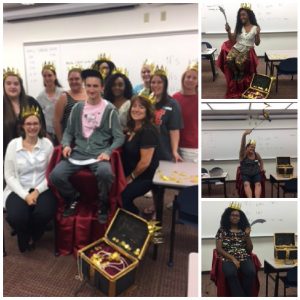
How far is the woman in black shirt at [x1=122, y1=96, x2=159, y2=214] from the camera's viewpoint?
5.89 ft

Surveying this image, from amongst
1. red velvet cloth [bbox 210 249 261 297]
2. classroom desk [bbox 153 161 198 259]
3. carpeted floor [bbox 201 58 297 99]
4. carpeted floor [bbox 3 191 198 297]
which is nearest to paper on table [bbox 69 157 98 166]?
classroom desk [bbox 153 161 198 259]

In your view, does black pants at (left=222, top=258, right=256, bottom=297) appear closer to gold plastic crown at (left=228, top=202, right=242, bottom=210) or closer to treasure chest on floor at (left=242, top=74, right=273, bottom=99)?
gold plastic crown at (left=228, top=202, right=242, bottom=210)

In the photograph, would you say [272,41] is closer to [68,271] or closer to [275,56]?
[275,56]

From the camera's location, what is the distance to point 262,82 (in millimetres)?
1549

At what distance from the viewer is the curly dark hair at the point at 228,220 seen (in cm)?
158

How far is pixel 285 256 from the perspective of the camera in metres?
1.57

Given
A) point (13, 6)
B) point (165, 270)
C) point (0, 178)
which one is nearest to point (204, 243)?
point (165, 270)

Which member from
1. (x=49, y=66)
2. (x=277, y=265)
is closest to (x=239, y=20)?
(x=49, y=66)

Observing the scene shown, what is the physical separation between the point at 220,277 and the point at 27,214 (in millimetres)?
1146

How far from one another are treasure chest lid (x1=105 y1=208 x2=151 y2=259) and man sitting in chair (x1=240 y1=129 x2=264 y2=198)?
1.95 ft

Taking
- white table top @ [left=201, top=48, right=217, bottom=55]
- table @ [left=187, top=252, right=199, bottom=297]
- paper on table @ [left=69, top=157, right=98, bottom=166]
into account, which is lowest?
table @ [left=187, top=252, right=199, bottom=297]

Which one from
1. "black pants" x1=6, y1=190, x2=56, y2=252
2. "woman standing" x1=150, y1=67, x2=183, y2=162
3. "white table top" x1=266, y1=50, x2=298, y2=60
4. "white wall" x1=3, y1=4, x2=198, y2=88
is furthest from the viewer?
"black pants" x1=6, y1=190, x2=56, y2=252

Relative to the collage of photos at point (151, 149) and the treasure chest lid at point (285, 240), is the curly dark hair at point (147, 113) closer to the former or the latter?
the collage of photos at point (151, 149)

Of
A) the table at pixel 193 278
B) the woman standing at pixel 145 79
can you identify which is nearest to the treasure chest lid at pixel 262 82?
the woman standing at pixel 145 79
